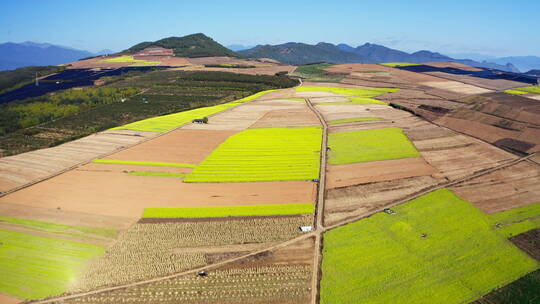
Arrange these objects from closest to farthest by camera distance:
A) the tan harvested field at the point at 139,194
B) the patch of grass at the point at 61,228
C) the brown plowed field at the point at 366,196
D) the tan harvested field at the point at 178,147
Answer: the patch of grass at the point at 61,228
the brown plowed field at the point at 366,196
the tan harvested field at the point at 139,194
the tan harvested field at the point at 178,147

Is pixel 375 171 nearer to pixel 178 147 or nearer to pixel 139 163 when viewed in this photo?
pixel 178 147

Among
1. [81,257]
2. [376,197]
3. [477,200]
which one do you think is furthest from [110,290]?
[477,200]

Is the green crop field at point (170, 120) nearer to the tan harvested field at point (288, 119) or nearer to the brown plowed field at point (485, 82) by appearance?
the tan harvested field at point (288, 119)

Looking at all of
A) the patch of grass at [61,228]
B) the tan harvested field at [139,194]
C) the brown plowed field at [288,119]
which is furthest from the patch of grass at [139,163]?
the brown plowed field at [288,119]

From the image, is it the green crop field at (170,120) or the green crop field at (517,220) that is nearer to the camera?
the green crop field at (517,220)

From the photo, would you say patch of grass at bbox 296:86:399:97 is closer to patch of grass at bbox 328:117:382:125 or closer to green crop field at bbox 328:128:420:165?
patch of grass at bbox 328:117:382:125

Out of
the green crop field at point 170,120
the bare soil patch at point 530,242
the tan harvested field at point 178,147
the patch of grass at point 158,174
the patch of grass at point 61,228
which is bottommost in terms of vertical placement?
the patch of grass at point 61,228

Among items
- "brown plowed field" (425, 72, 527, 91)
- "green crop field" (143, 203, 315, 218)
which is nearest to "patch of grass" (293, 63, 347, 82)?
"brown plowed field" (425, 72, 527, 91)

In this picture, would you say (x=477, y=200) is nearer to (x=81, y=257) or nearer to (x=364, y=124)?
(x=364, y=124)
